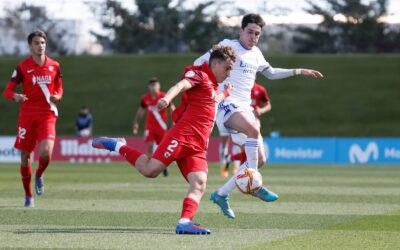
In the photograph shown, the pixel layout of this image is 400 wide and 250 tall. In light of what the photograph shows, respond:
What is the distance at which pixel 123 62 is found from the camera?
47.1 meters

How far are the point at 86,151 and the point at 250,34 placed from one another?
23156 mm

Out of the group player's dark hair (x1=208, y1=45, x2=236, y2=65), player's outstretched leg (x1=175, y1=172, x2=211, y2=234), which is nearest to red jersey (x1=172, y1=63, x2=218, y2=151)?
player's dark hair (x1=208, y1=45, x2=236, y2=65)

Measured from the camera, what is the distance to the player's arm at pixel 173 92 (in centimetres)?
968

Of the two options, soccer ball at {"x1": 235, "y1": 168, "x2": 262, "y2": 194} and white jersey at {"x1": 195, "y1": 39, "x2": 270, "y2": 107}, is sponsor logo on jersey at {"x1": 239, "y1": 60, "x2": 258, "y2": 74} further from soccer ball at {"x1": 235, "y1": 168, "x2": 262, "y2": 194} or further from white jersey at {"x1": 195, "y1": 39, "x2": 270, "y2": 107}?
soccer ball at {"x1": 235, "y1": 168, "x2": 262, "y2": 194}

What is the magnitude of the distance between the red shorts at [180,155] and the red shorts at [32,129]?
3998 millimetres

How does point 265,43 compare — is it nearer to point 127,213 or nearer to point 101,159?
point 101,159

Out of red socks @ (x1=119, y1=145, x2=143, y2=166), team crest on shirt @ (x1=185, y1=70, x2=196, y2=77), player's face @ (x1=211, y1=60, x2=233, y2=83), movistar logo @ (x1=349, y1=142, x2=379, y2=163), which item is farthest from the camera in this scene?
movistar logo @ (x1=349, y1=142, x2=379, y2=163)

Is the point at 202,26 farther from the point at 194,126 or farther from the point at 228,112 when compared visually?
the point at 194,126

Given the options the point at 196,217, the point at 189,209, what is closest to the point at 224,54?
the point at 189,209

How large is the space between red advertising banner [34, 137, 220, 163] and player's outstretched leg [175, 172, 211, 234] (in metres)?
24.4

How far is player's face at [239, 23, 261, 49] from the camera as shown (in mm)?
13716

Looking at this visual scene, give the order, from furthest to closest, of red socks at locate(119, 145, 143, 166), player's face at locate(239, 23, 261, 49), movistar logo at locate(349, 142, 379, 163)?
movistar logo at locate(349, 142, 379, 163), player's face at locate(239, 23, 261, 49), red socks at locate(119, 145, 143, 166)

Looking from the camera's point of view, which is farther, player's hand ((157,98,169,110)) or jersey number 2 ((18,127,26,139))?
jersey number 2 ((18,127,26,139))

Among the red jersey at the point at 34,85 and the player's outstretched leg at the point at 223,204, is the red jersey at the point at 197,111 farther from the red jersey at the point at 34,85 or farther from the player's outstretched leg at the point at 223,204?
the red jersey at the point at 34,85
